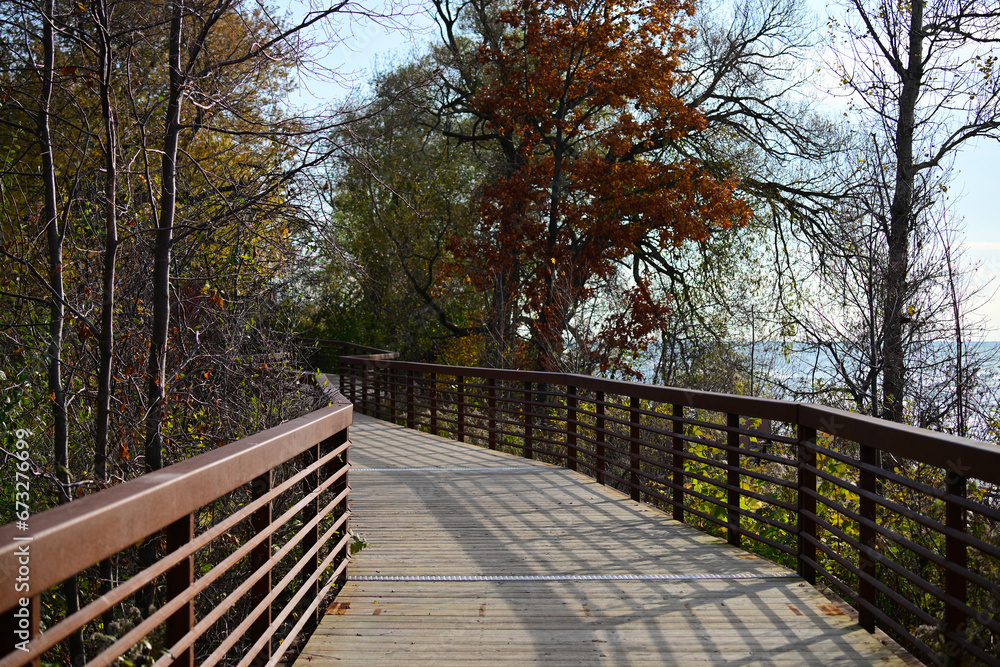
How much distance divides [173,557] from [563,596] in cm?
294

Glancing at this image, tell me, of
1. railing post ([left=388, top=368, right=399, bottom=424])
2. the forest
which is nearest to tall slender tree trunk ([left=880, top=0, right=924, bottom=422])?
the forest

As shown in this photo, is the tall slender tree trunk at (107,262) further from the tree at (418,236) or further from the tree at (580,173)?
the tree at (418,236)

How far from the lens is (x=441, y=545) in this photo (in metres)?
6.17

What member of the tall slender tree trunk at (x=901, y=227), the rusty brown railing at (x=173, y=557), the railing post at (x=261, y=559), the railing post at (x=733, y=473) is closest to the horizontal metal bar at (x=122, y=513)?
the rusty brown railing at (x=173, y=557)

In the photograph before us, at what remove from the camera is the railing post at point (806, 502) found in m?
5.15

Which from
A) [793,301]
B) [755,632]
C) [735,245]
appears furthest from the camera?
[735,245]

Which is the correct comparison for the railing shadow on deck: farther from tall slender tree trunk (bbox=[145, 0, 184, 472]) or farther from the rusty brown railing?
tall slender tree trunk (bbox=[145, 0, 184, 472])

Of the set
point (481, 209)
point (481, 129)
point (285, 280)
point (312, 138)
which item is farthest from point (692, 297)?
point (312, 138)

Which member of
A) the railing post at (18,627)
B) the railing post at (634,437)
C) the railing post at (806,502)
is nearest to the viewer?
the railing post at (18,627)

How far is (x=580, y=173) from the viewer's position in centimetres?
1970

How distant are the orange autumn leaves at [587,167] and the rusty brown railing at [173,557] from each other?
13.0m

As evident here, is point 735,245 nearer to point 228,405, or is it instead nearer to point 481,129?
point 481,129

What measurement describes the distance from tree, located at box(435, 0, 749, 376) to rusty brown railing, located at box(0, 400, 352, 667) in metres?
13.1

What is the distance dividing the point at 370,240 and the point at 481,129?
4901 millimetres
